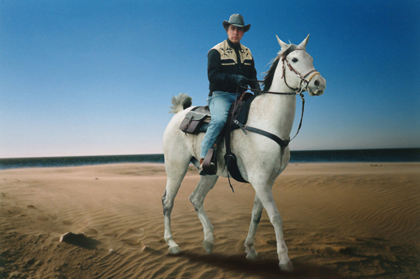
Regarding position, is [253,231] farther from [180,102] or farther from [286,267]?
[180,102]

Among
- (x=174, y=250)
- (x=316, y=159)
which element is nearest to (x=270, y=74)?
(x=174, y=250)

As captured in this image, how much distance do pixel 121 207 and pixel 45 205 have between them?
2189mm

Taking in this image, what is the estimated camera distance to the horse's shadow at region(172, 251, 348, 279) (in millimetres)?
3525

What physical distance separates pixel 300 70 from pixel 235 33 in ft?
4.24

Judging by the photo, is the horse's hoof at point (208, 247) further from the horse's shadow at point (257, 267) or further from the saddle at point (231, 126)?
the saddle at point (231, 126)

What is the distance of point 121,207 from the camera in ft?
25.0

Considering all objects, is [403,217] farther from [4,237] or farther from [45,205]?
[45,205]

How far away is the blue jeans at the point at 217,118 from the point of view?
388cm

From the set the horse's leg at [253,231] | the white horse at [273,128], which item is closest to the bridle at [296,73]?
the white horse at [273,128]

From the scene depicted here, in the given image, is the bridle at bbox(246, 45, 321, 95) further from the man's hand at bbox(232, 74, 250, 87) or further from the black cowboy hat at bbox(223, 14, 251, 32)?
the black cowboy hat at bbox(223, 14, 251, 32)

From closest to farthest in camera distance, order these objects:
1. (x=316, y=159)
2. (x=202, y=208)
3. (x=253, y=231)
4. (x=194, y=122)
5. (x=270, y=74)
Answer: (x=270, y=74) → (x=253, y=231) → (x=194, y=122) → (x=202, y=208) → (x=316, y=159)

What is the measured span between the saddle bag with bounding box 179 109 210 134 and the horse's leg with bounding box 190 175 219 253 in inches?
40.0

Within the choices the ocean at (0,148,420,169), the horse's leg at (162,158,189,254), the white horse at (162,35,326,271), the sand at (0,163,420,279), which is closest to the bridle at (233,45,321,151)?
the white horse at (162,35,326,271)

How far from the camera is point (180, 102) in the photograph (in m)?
5.25
